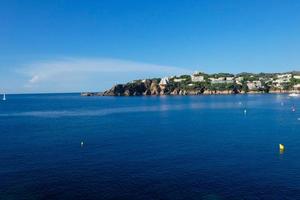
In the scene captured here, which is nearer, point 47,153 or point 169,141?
point 47,153

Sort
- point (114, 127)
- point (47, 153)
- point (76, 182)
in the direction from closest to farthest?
point (76, 182) < point (47, 153) < point (114, 127)

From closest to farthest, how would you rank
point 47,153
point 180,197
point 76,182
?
point 180,197, point 76,182, point 47,153

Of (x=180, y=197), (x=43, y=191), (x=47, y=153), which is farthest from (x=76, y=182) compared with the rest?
(x=47, y=153)

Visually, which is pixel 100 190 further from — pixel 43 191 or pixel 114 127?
pixel 114 127

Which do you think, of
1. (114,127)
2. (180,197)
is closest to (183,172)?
(180,197)

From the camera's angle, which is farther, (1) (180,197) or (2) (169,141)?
(2) (169,141)

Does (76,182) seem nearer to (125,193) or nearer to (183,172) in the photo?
(125,193)

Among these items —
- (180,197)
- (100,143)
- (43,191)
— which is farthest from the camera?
(100,143)

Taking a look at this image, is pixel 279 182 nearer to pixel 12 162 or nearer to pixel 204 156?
pixel 204 156

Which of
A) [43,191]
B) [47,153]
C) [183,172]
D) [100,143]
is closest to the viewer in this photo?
[43,191]
